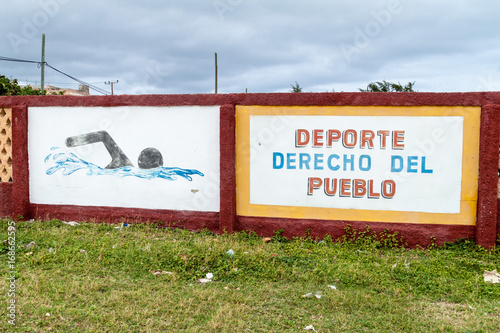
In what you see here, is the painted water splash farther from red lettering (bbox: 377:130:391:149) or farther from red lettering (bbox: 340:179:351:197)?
red lettering (bbox: 377:130:391:149)

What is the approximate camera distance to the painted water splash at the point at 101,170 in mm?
6926

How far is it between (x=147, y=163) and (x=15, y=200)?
260cm

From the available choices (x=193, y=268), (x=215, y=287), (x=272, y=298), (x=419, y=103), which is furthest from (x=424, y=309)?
(x=419, y=103)

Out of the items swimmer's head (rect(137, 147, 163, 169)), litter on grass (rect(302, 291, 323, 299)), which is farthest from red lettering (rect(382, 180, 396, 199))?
swimmer's head (rect(137, 147, 163, 169))

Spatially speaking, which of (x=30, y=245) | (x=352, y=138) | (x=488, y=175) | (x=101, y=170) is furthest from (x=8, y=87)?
(x=488, y=175)

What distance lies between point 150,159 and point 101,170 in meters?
0.95

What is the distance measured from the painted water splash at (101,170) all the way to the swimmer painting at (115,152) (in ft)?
0.28

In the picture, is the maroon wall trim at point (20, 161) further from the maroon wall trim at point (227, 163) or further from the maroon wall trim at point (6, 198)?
the maroon wall trim at point (227, 163)

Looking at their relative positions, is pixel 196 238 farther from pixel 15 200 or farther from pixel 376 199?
pixel 15 200

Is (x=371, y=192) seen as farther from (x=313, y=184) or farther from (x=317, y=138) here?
(x=317, y=138)

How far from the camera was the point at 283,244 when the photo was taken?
6254 mm

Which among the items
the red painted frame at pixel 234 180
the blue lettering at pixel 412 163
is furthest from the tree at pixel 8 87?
the blue lettering at pixel 412 163

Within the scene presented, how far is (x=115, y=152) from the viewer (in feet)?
23.4

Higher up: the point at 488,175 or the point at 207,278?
the point at 488,175
